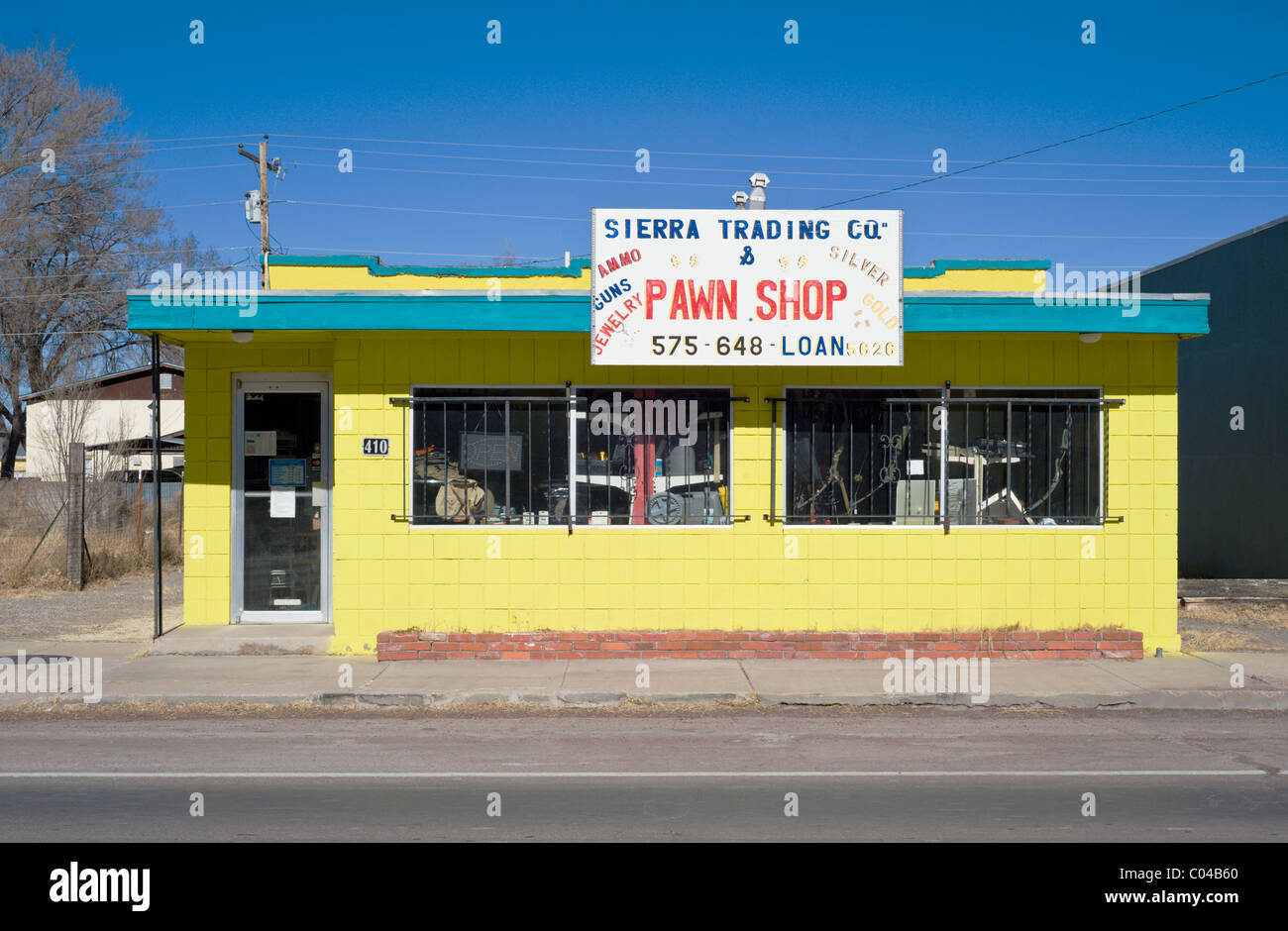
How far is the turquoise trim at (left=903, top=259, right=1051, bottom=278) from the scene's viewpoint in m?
13.5

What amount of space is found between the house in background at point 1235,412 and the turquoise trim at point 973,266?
728 cm

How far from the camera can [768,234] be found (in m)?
11.2

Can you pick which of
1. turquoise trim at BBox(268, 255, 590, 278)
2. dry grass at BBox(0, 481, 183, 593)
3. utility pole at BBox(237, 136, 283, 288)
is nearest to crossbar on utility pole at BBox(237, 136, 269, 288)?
utility pole at BBox(237, 136, 283, 288)

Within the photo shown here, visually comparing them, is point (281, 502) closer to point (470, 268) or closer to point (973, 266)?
point (470, 268)

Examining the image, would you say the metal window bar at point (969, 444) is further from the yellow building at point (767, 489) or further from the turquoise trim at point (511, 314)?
the turquoise trim at point (511, 314)

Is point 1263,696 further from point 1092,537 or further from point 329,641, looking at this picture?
point 329,641

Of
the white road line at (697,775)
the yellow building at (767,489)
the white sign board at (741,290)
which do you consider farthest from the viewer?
the yellow building at (767,489)

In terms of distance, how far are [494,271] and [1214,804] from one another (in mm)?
10161

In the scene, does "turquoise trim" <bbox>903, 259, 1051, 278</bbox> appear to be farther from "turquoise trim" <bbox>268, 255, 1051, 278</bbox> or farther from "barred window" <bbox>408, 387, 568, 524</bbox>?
"barred window" <bbox>408, 387, 568, 524</bbox>

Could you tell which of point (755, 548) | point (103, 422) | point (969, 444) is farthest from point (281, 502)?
point (103, 422)

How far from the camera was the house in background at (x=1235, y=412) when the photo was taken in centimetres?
1838

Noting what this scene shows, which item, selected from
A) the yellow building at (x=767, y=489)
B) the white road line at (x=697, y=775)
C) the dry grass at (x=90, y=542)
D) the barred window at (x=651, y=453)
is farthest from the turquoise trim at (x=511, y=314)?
the dry grass at (x=90, y=542)

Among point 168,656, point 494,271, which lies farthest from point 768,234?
point 168,656

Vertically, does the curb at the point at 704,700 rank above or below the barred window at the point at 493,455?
below
